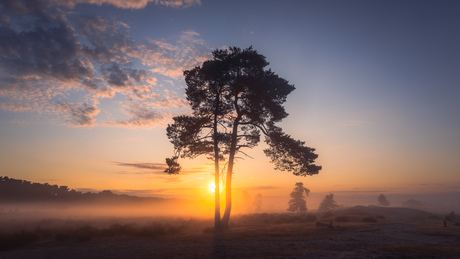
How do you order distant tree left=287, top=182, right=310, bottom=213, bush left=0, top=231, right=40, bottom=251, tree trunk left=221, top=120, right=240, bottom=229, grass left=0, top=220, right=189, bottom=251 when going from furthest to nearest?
distant tree left=287, top=182, right=310, bottom=213 → tree trunk left=221, top=120, right=240, bottom=229 → grass left=0, top=220, right=189, bottom=251 → bush left=0, top=231, right=40, bottom=251

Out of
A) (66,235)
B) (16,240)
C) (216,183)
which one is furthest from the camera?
(216,183)

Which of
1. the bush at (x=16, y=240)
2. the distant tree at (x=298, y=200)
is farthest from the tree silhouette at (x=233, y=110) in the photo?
the distant tree at (x=298, y=200)

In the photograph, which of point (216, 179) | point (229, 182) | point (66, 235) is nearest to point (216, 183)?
point (216, 179)

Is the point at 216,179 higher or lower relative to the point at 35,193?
higher

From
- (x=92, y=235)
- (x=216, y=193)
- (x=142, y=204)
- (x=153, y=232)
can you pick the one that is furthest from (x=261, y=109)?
(x=142, y=204)

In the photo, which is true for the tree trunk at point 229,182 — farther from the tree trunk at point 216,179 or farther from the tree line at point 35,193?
the tree line at point 35,193

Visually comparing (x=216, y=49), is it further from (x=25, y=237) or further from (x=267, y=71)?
(x=25, y=237)

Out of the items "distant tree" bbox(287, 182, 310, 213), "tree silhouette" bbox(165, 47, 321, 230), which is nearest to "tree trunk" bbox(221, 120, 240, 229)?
"tree silhouette" bbox(165, 47, 321, 230)

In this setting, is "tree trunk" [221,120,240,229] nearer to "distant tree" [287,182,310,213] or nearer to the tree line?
"distant tree" [287,182,310,213]

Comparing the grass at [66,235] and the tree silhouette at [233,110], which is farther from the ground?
the tree silhouette at [233,110]

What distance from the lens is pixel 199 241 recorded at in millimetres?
13742

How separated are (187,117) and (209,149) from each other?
3.76m

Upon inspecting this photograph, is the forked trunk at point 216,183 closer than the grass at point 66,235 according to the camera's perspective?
No

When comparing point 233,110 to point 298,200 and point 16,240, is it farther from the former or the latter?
point 298,200
